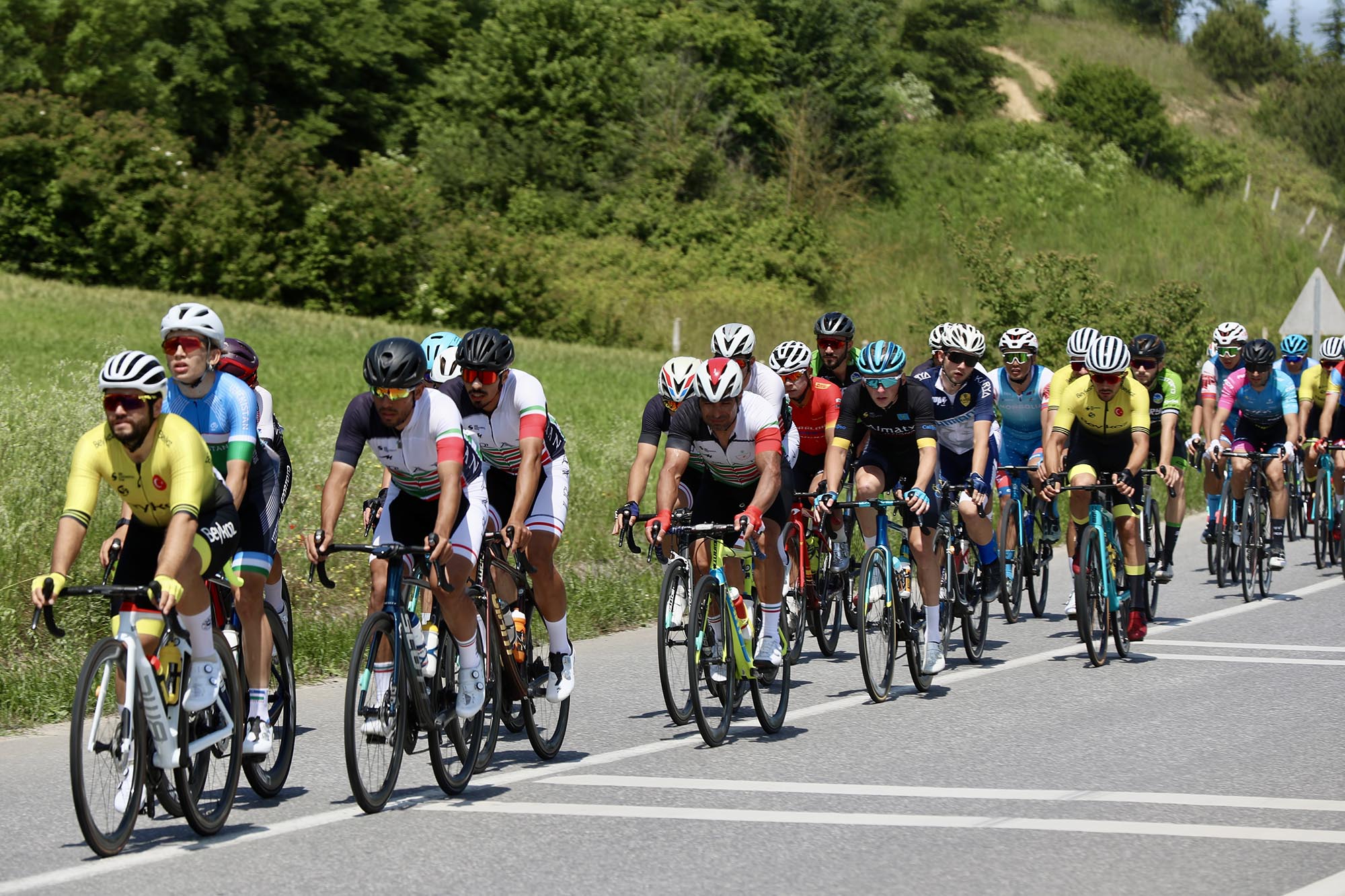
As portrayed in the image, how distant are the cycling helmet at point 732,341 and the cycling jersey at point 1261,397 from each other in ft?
23.6

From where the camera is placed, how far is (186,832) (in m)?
7.05

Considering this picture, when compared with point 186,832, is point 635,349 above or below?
above

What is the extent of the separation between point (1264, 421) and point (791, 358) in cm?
622

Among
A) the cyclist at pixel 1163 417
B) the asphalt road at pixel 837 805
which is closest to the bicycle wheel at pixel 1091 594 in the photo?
the asphalt road at pixel 837 805

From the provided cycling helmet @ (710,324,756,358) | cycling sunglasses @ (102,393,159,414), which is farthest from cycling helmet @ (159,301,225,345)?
cycling helmet @ (710,324,756,358)

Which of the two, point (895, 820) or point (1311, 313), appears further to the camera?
point (1311, 313)

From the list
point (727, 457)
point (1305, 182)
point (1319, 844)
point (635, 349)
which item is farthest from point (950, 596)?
point (1305, 182)

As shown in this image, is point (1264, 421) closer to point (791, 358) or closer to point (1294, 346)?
point (1294, 346)

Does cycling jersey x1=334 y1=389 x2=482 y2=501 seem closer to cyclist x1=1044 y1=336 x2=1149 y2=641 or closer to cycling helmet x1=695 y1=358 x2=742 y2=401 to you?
cycling helmet x1=695 y1=358 x2=742 y2=401

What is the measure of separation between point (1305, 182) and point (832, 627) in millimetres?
70473

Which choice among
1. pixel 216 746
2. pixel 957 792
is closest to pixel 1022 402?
pixel 957 792

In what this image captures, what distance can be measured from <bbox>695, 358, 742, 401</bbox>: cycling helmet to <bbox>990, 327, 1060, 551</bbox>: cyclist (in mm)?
5250

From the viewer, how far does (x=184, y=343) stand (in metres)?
7.70

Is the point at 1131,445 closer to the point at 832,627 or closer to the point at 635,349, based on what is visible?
the point at 832,627
